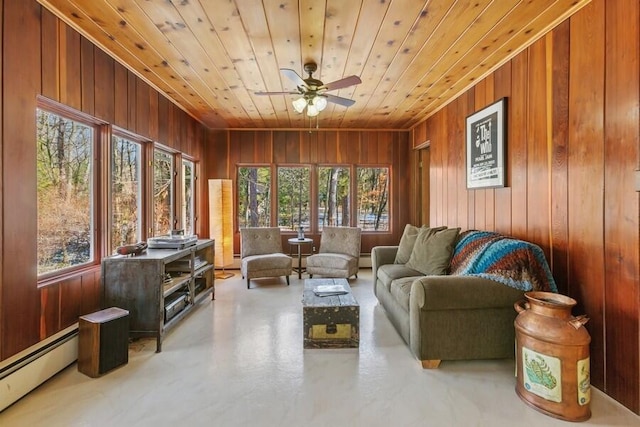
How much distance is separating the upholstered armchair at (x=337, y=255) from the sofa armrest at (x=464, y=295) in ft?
8.29

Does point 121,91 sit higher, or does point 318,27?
point 318,27

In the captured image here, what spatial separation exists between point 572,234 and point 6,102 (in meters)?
3.82

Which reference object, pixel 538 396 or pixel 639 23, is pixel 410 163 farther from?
pixel 538 396

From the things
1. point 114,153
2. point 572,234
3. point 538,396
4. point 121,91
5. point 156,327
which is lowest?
point 538,396

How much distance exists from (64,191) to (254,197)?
11.4 ft

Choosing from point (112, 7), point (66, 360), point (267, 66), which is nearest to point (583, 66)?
point (267, 66)

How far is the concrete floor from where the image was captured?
1758mm

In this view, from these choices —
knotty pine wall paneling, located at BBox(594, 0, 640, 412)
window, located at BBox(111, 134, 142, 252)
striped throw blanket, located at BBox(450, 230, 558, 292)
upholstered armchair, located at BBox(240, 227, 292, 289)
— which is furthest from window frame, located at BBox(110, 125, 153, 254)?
knotty pine wall paneling, located at BBox(594, 0, 640, 412)

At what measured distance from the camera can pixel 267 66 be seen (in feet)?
10.2

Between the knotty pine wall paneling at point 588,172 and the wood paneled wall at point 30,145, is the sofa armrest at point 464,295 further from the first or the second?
the wood paneled wall at point 30,145

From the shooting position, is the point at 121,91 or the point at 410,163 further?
the point at 410,163

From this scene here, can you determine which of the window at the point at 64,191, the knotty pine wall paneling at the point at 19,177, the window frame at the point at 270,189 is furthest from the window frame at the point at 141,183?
the window frame at the point at 270,189

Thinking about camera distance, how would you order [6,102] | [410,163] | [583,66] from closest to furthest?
1. [6,102]
2. [583,66]
3. [410,163]

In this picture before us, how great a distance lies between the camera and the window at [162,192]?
155 inches
